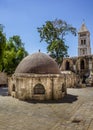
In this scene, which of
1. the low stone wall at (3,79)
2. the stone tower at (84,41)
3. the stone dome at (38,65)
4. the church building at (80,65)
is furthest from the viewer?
the stone tower at (84,41)

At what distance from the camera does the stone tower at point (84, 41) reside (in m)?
60.5

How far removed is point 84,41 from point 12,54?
97.3 feet

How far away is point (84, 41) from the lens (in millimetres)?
61281

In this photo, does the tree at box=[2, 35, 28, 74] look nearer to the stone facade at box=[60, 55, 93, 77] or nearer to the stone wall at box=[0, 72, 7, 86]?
the stone wall at box=[0, 72, 7, 86]

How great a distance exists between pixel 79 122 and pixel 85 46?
51.7m

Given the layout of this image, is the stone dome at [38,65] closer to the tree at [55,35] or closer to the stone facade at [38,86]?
the stone facade at [38,86]

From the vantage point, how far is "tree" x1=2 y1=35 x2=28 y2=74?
37059 millimetres

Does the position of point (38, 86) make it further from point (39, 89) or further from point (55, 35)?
point (55, 35)

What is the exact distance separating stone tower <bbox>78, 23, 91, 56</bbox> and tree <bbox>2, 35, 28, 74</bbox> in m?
23.3

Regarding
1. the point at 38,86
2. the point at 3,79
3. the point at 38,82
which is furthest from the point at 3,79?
the point at 38,82

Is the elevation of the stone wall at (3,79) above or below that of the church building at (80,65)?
below

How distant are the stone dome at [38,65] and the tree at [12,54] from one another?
16564 mm

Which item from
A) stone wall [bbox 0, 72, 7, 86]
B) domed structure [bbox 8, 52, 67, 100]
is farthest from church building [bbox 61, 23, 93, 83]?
domed structure [bbox 8, 52, 67, 100]

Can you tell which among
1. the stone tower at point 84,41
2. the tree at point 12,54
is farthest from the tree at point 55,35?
the stone tower at point 84,41
